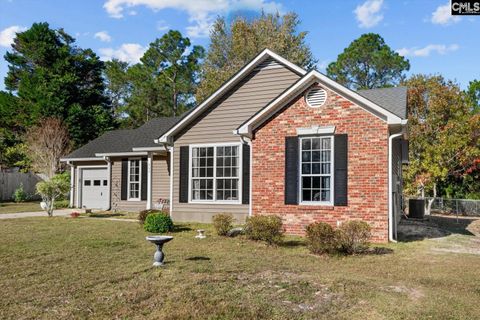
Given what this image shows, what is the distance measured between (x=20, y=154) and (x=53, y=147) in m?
7.79

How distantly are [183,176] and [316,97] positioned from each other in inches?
234

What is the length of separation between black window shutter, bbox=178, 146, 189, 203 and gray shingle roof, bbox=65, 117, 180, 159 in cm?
397

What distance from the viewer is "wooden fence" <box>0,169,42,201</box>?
2817 centimetres

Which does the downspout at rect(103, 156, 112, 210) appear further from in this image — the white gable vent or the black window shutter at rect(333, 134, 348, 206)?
the black window shutter at rect(333, 134, 348, 206)

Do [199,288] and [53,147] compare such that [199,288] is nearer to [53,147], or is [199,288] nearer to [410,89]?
[410,89]

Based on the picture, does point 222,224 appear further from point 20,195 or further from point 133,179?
point 20,195

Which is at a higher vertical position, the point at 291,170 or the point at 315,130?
the point at 315,130

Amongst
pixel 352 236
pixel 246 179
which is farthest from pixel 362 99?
pixel 246 179

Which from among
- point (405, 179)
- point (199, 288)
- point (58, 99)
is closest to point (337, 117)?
point (199, 288)

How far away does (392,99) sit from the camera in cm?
1289

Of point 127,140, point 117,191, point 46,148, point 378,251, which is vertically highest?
point 46,148

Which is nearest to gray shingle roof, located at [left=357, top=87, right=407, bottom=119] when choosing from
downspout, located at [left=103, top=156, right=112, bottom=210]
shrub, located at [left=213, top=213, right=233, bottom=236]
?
shrub, located at [left=213, top=213, right=233, bottom=236]

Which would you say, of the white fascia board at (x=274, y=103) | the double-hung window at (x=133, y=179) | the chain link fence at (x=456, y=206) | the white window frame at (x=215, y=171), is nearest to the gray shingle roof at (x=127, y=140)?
the double-hung window at (x=133, y=179)

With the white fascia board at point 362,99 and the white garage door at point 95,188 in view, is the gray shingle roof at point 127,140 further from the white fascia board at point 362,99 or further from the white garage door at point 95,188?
the white fascia board at point 362,99
